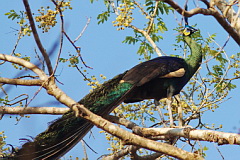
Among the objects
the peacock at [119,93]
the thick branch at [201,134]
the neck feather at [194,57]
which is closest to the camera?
the thick branch at [201,134]

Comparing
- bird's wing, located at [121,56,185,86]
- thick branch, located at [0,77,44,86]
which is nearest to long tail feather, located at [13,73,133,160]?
bird's wing, located at [121,56,185,86]

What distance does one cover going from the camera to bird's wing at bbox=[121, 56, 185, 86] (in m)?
6.21

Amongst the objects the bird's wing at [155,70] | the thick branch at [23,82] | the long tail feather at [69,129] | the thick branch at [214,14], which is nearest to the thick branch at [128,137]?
the thick branch at [23,82]

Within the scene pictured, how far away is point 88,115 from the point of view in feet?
14.5

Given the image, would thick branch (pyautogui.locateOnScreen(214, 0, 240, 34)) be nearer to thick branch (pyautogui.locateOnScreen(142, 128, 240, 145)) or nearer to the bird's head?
the bird's head

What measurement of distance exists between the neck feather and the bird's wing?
157 mm

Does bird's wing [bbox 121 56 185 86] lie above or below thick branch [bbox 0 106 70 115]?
above

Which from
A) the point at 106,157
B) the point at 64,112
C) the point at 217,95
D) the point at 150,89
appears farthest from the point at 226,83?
the point at 64,112

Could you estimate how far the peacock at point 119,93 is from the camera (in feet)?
17.1

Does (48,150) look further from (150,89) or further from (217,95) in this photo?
(217,95)

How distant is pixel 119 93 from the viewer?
5.92 meters

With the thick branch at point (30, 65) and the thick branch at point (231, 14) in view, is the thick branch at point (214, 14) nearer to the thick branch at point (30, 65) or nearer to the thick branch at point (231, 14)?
the thick branch at point (231, 14)

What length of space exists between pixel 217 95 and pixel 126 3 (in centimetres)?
202

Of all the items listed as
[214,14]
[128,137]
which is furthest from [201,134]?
[214,14]
